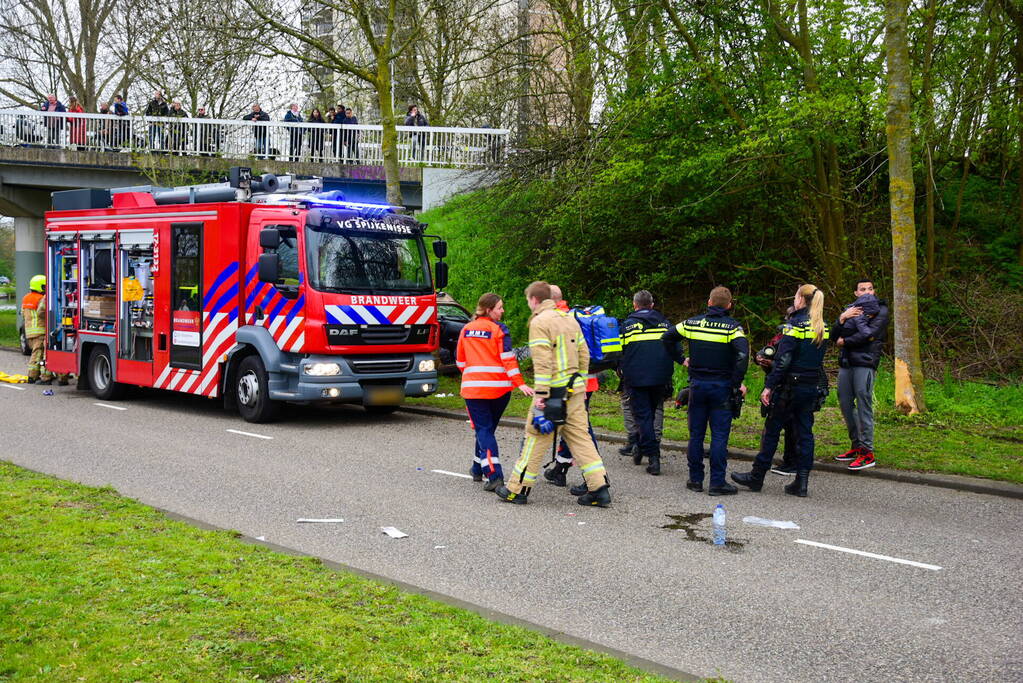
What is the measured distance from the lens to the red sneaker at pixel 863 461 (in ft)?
32.4

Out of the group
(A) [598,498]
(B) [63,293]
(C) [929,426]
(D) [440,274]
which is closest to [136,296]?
(B) [63,293]

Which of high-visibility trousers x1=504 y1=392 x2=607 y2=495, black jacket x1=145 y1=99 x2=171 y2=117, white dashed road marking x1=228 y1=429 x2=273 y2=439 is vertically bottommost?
white dashed road marking x1=228 y1=429 x2=273 y2=439

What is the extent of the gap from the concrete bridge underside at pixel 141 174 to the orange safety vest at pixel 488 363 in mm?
15391

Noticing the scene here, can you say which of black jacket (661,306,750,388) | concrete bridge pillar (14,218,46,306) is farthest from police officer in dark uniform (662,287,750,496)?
concrete bridge pillar (14,218,46,306)

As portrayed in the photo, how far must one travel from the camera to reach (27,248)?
30.2 meters

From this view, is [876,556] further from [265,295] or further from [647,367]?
[265,295]

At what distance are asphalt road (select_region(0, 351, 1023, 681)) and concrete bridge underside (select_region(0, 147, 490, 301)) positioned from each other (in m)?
14.3

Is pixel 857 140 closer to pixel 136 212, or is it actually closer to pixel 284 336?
pixel 284 336

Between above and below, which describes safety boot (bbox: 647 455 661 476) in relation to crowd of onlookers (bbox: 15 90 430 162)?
below

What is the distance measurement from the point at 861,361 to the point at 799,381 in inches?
55.6

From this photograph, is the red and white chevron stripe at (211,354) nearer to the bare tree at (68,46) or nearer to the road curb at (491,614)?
the road curb at (491,614)

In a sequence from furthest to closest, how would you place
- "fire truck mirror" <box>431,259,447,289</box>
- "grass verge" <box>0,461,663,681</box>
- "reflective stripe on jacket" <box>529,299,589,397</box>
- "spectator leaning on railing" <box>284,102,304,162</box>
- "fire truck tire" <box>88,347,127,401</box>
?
"spectator leaning on railing" <box>284,102,304,162</box>, "fire truck tire" <box>88,347,127,401</box>, "fire truck mirror" <box>431,259,447,289</box>, "reflective stripe on jacket" <box>529,299,589,397</box>, "grass verge" <box>0,461,663,681</box>

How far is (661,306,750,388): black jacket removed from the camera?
28.6 feet

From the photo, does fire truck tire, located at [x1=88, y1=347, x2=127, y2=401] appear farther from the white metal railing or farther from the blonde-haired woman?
A: the white metal railing
